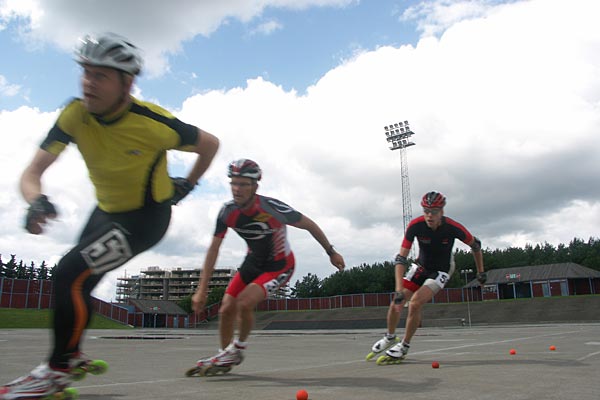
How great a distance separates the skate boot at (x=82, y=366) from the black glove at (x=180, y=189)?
124 centimetres

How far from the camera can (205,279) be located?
5.73 meters

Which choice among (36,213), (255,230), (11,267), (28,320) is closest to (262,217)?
(255,230)

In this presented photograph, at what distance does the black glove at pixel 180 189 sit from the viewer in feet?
12.0

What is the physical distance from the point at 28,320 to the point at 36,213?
51.5m

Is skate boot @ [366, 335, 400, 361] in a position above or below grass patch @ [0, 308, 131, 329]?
above

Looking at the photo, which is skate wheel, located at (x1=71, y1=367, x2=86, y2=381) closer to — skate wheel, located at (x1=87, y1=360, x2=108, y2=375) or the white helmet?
skate wheel, located at (x1=87, y1=360, x2=108, y2=375)

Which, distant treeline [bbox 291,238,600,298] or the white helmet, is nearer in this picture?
the white helmet

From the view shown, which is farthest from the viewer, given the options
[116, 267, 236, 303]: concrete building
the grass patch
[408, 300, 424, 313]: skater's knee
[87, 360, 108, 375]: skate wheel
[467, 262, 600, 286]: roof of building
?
[116, 267, 236, 303]: concrete building

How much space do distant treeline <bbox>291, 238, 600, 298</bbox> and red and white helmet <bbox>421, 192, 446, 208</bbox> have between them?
92598mm

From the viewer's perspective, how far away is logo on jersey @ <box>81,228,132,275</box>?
3.10 meters

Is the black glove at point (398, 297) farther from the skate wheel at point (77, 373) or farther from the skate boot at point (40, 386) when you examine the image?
the skate boot at point (40, 386)

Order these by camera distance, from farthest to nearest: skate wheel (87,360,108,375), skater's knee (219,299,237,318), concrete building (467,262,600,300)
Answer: concrete building (467,262,600,300), skater's knee (219,299,237,318), skate wheel (87,360,108,375)

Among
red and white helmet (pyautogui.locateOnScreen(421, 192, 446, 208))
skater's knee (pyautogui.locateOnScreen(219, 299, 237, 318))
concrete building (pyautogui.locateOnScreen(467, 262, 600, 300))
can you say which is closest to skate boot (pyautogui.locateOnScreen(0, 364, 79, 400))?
skater's knee (pyautogui.locateOnScreen(219, 299, 237, 318))

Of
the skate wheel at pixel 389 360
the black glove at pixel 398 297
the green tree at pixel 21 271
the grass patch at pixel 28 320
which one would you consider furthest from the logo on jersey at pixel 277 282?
the green tree at pixel 21 271
